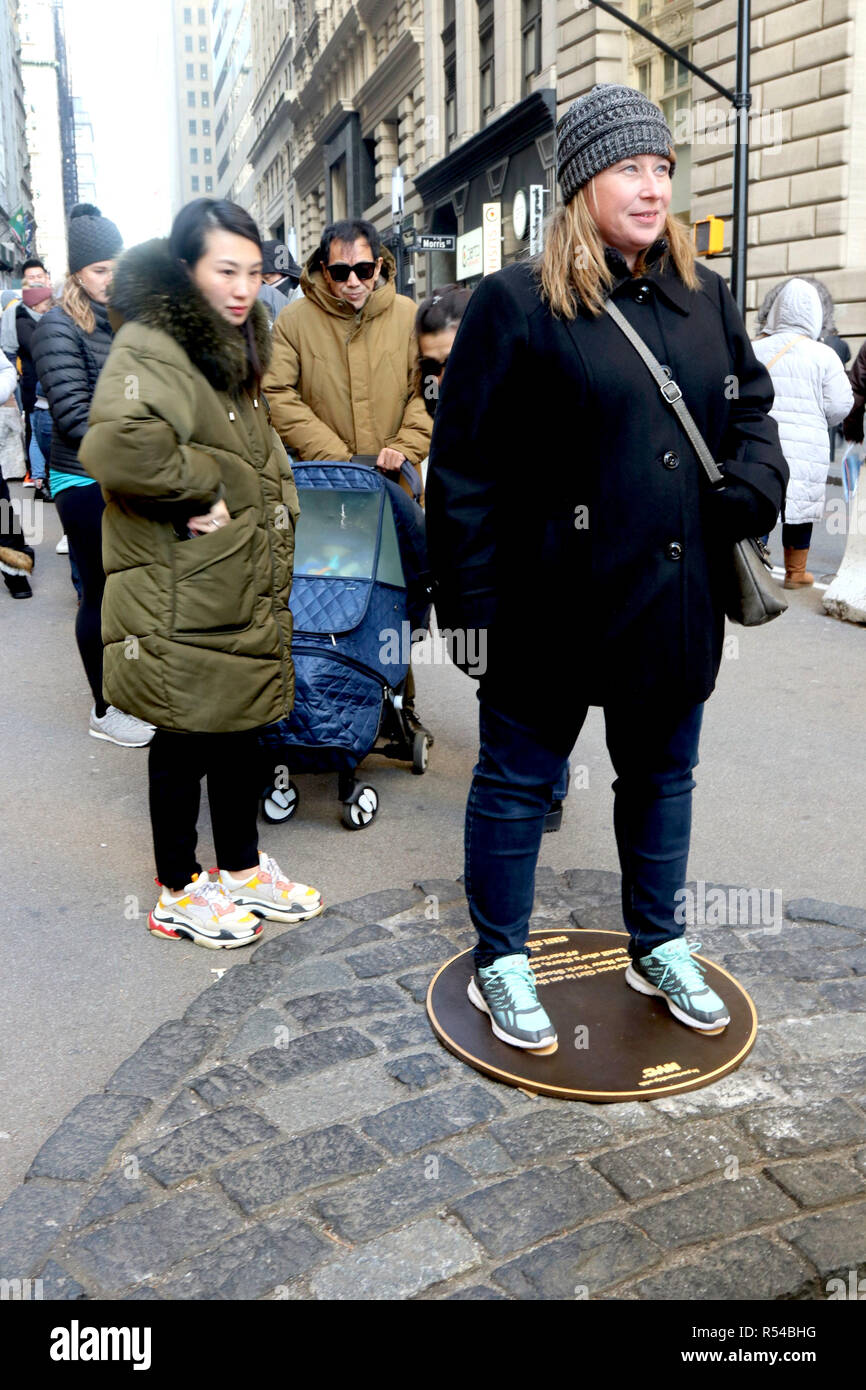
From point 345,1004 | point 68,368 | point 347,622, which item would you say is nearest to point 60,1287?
point 345,1004

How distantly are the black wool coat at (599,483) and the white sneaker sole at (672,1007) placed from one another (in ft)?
2.68

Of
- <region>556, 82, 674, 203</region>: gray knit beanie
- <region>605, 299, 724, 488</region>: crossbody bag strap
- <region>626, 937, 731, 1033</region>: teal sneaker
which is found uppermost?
<region>556, 82, 674, 203</region>: gray knit beanie

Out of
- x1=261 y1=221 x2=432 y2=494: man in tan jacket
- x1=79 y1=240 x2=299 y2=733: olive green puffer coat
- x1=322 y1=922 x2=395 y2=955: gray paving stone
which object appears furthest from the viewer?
x1=261 y1=221 x2=432 y2=494: man in tan jacket

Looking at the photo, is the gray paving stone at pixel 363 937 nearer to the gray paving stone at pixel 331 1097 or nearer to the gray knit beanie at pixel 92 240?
the gray paving stone at pixel 331 1097

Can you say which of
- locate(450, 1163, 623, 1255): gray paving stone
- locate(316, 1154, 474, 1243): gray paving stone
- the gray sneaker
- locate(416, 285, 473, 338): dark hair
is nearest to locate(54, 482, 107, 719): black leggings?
the gray sneaker

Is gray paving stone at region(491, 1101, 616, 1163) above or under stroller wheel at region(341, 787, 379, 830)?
under

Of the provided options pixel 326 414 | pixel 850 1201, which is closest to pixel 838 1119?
pixel 850 1201

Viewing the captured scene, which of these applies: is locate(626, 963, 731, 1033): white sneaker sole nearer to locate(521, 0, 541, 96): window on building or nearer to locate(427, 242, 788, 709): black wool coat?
locate(427, 242, 788, 709): black wool coat

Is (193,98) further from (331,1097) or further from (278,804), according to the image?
(331,1097)

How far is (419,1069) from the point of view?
2973 mm

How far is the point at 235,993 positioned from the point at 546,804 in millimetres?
1003

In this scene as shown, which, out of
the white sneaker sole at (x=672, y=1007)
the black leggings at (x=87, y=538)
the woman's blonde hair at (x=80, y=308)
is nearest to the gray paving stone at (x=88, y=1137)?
the white sneaker sole at (x=672, y=1007)

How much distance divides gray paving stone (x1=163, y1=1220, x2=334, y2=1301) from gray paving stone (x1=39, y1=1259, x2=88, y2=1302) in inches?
6.3

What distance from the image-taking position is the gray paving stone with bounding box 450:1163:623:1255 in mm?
2363
